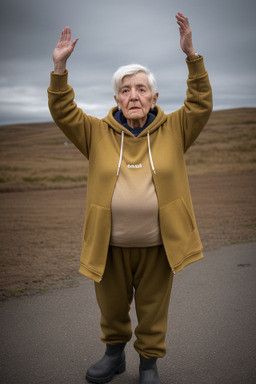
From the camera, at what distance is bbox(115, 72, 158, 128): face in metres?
2.65

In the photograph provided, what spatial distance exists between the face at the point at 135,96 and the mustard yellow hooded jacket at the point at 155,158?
0.34ft

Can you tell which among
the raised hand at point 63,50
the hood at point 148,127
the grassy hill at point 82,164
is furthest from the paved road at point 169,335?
the grassy hill at point 82,164

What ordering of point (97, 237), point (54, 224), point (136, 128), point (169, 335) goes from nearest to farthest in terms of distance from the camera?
point (97, 237)
point (136, 128)
point (169, 335)
point (54, 224)

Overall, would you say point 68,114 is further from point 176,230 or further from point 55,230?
point 55,230

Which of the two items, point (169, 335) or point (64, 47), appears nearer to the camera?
point (64, 47)

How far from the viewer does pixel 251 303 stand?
404 cm

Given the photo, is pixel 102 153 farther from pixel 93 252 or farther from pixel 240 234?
pixel 240 234

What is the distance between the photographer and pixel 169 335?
3475 mm

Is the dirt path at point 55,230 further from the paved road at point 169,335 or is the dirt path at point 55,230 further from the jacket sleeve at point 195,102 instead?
the jacket sleeve at point 195,102

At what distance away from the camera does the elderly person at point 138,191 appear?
2.56 metres

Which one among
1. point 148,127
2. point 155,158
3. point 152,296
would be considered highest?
point 148,127

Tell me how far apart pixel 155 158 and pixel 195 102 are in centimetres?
46

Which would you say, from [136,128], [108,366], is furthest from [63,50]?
[108,366]

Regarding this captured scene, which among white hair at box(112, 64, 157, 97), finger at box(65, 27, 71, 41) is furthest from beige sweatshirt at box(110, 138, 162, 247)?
finger at box(65, 27, 71, 41)
